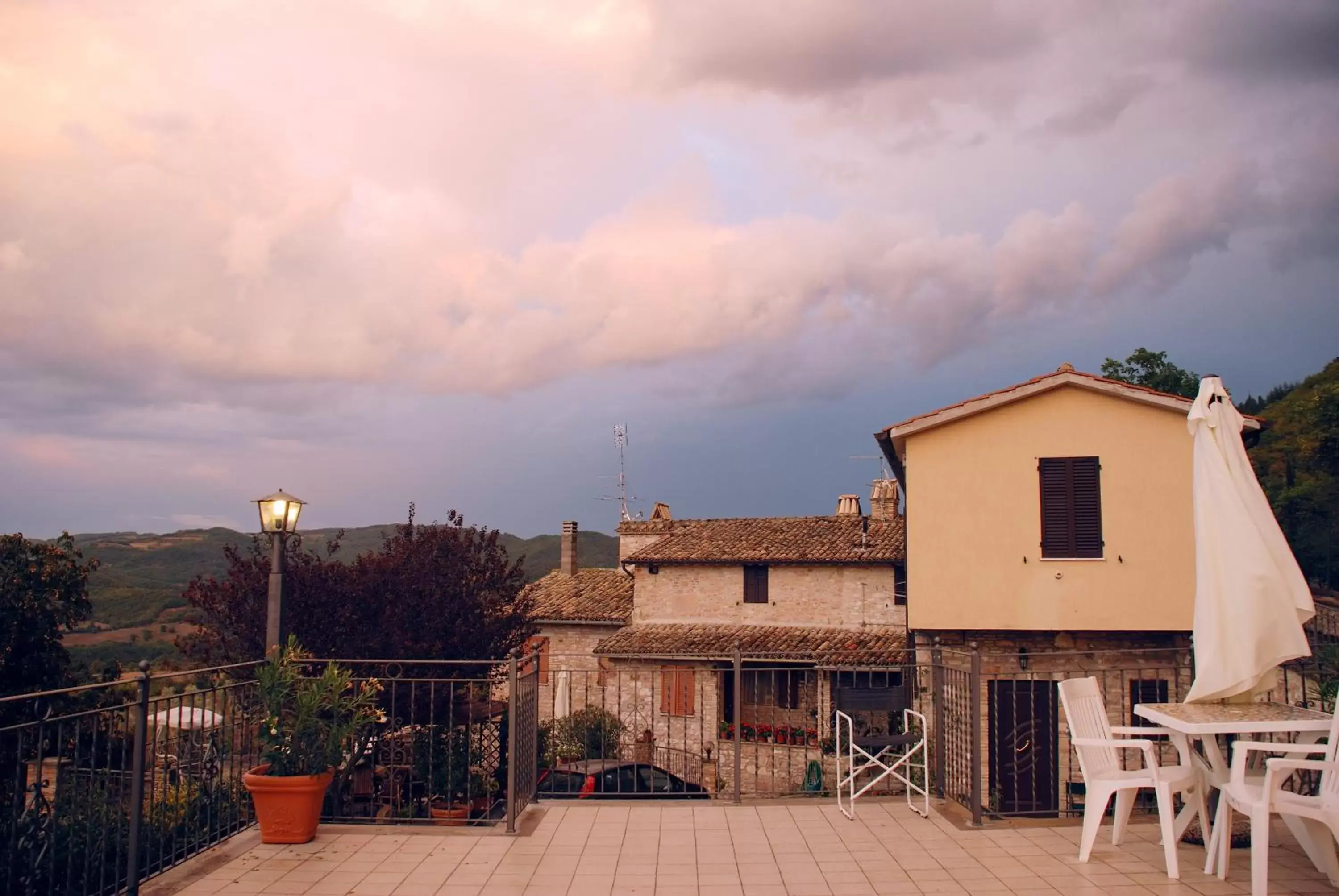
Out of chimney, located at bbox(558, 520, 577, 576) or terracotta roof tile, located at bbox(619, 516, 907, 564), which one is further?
chimney, located at bbox(558, 520, 577, 576)

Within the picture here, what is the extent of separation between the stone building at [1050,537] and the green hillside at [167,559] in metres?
9.34

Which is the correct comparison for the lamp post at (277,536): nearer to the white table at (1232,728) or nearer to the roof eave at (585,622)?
the white table at (1232,728)

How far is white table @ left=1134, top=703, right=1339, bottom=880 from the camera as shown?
218 inches

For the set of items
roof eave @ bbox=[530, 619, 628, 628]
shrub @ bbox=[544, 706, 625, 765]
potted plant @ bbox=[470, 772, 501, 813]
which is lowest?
shrub @ bbox=[544, 706, 625, 765]

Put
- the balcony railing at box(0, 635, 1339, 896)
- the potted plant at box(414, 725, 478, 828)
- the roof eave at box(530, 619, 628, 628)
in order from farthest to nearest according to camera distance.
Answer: the roof eave at box(530, 619, 628, 628)
the potted plant at box(414, 725, 478, 828)
the balcony railing at box(0, 635, 1339, 896)

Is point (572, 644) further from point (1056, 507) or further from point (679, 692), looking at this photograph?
point (1056, 507)

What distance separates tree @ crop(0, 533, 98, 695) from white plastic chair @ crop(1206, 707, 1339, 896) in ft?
50.7

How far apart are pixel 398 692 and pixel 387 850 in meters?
5.73

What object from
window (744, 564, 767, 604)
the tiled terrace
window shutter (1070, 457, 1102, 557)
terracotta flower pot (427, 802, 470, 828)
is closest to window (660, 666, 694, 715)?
window (744, 564, 767, 604)

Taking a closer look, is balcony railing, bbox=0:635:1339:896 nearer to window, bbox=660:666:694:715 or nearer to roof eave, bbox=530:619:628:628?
window, bbox=660:666:694:715

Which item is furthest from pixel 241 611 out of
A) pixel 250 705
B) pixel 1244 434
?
pixel 1244 434

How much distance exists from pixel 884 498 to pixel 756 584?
6.98 m

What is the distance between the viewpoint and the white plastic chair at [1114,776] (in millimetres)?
5871

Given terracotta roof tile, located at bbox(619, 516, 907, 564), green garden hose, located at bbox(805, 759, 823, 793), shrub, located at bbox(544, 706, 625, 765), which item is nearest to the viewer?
shrub, located at bbox(544, 706, 625, 765)
